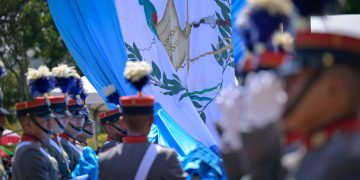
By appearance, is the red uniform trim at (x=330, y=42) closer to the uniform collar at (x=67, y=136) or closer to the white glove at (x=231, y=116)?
the white glove at (x=231, y=116)

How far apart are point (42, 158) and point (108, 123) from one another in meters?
2.18

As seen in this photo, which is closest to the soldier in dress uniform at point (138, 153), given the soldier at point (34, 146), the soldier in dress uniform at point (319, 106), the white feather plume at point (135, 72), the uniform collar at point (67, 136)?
the white feather plume at point (135, 72)

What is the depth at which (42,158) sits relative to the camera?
15.9ft

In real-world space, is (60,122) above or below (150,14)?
below

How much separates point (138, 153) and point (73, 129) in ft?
7.00

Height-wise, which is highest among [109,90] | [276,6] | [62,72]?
[276,6]

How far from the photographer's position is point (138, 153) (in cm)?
418

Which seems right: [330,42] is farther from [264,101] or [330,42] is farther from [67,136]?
[67,136]

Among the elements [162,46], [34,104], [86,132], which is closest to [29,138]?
[34,104]

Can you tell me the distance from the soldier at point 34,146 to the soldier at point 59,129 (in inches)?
4.2

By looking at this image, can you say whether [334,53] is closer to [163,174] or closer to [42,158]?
[163,174]

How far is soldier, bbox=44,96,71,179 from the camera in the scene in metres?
5.15

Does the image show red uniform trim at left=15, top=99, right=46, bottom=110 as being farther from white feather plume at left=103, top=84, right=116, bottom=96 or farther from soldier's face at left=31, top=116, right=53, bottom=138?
white feather plume at left=103, top=84, right=116, bottom=96

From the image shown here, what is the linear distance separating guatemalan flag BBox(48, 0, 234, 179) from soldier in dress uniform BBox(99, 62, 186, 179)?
4.96 feet
